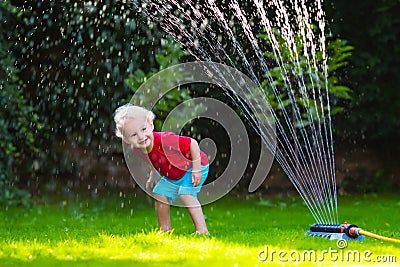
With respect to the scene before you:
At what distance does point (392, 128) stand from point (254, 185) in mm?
1829

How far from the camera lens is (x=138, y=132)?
199 inches

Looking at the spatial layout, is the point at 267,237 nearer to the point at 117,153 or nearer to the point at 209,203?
the point at 209,203

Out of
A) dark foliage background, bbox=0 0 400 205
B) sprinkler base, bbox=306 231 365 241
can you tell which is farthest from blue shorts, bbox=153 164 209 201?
dark foliage background, bbox=0 0 400 205

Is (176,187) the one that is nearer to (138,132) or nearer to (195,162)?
(195,162)

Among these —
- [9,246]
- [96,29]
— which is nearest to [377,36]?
[96,29]

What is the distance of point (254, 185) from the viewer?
9273 mm

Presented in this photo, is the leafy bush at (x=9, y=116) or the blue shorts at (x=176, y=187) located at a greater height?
the leafy bush at (x=9, y=116)

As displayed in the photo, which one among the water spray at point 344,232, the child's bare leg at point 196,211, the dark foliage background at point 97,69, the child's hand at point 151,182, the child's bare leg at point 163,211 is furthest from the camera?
the dark foliage background at point 97,69

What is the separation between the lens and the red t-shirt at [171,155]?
5.12 meters

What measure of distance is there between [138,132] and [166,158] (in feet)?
0.89

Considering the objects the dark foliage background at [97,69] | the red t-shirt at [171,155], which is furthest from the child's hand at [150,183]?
the dark foliage background at [97,69]

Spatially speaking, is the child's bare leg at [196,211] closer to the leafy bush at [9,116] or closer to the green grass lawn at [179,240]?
the green grass lawn at [179,240]

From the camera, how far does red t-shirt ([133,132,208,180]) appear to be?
5121 millimetres

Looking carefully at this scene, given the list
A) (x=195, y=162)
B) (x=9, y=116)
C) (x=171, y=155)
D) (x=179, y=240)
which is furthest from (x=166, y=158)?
(x=9, y=116)
